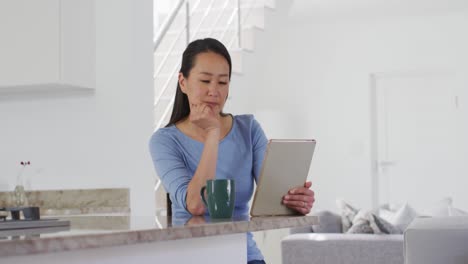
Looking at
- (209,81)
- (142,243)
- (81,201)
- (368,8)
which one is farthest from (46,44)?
(368,8)

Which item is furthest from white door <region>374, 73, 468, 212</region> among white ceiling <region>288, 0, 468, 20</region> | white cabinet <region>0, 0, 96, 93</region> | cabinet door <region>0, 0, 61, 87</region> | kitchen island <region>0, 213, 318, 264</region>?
kitchen island <region>0, 213, 318, 264</region>

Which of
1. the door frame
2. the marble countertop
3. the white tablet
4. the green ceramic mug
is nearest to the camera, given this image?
the marble countertop

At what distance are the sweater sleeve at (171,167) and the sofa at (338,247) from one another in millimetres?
3742

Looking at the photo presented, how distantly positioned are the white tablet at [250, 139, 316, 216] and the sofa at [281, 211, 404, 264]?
3748 mm

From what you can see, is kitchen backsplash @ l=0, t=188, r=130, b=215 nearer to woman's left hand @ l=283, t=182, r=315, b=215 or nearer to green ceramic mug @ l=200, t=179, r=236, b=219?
woman's left hand @ l=283, t=182, r=315, b=215

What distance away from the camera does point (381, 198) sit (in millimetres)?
10531

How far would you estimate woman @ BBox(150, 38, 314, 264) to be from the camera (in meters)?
2.45

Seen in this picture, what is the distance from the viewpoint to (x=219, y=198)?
225cm

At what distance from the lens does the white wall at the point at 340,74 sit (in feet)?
33.7

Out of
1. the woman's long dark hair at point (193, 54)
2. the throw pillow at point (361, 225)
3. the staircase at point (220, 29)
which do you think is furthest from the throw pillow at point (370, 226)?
the woman's long dark hair at point (193, 54)

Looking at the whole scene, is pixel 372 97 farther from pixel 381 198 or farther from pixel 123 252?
pixel 123 252

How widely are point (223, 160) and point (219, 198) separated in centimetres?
36

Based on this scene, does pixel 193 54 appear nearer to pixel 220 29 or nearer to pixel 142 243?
pixel 142 243

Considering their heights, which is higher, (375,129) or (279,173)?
(375,129)
